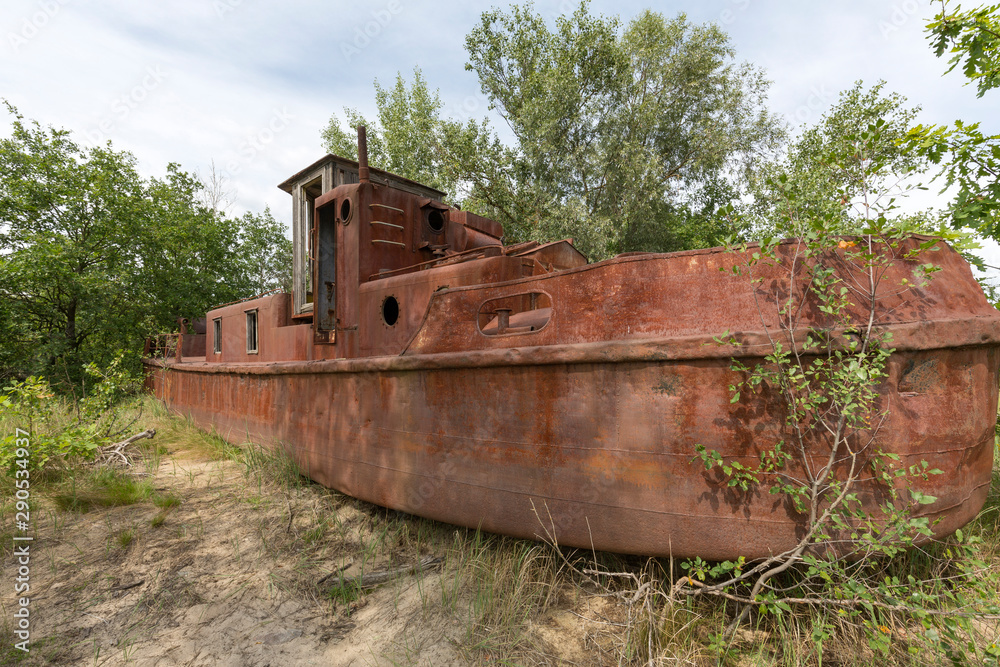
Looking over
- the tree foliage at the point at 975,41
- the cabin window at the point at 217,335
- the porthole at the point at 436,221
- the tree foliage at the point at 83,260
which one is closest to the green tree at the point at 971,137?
the tree foliage at the point at 975,41

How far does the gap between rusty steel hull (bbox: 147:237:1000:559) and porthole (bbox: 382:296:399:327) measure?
0.66 m

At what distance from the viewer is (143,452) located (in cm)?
602

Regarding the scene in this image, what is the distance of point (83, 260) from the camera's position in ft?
39.1

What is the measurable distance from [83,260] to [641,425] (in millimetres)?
14938

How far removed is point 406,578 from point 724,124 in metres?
16.5

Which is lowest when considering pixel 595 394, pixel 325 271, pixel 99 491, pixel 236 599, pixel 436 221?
pixel 236 599

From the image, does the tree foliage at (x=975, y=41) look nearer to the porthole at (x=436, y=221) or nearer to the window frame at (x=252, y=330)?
the porthole at (x=436, y=221)

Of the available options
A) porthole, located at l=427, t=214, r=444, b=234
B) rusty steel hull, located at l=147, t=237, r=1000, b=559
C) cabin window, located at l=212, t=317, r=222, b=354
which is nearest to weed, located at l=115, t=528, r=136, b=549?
rusty steel hull, located at l=147, t=237, r=1000, b=559

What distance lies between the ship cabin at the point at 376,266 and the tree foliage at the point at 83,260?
832 centimetres

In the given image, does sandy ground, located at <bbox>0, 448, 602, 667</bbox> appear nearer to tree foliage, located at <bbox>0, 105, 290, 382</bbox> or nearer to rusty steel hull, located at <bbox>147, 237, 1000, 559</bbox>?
rusty steel hull, located at <bbox>147, 237, 1000, 559</bbox>

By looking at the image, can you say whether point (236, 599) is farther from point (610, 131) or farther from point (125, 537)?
point (610, 131)

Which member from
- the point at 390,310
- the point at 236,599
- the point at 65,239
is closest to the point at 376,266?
the point at 390,310

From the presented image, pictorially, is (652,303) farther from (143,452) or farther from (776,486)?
(143,452)

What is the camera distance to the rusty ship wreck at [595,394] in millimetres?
2414
